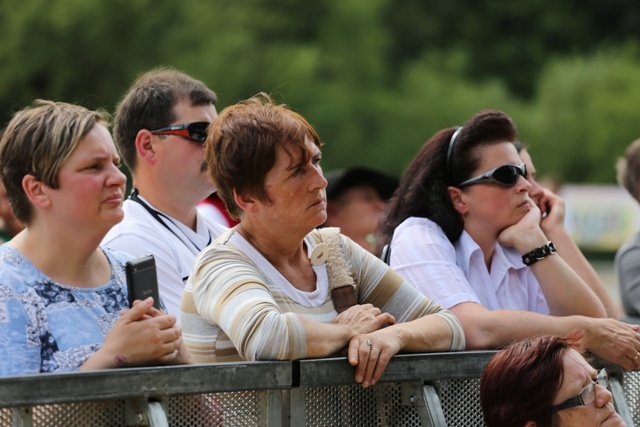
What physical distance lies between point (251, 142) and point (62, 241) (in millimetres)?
646

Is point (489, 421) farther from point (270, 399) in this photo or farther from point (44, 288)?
point (44, 288)

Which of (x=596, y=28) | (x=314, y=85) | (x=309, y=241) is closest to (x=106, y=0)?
(x=314, y=85)

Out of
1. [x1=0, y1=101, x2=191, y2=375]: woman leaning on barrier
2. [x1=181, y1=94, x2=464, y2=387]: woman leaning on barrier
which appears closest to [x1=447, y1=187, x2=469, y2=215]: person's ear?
[x1=181, y1=94, x2=464, y2=387]: woman leaning on barrier

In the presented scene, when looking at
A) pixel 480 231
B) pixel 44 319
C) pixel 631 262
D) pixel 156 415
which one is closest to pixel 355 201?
pixel 631 262

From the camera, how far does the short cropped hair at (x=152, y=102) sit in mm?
4730

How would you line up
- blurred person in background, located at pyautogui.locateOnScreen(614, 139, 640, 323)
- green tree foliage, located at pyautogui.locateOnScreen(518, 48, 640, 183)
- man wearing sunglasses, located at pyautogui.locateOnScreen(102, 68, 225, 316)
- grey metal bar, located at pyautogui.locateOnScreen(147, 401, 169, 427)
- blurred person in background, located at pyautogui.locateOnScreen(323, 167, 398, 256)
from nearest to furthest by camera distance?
grey metal bar, located at pyautogui.locateOnScreen(147, 401, 169, 427), man wearing sunglasses, located at pyautogui.locateOnScreen(102, 68, 225, 316), blurred person in background, located at pyautogui.locateOnScreen(614, 139, 640, 323), blurred person in background, located at pyautogui.locateOnScreen(323, 167, 398, 256), green tree foliage, located at pyautogui.locateOnScreen(518, 48, 640, 183)

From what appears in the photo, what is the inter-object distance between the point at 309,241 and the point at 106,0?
105 feet

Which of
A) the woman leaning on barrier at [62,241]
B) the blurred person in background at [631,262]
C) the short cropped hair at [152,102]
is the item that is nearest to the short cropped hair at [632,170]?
the blurred person in background at [631,262]

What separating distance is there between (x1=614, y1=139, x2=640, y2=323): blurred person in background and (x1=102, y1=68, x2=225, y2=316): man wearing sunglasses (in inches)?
106

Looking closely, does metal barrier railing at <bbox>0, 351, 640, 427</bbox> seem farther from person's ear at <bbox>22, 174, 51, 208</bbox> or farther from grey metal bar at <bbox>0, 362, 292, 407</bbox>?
person's ear at <bbox>22, 174, 51, 208</bbox>

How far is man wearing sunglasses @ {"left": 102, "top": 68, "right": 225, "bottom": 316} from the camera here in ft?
15.1

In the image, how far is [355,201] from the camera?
7.55m

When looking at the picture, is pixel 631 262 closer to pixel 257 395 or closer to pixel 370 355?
pixel 370 355

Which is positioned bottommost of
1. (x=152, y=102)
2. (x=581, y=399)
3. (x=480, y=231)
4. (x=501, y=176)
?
(x=581, y=399)
